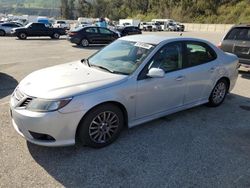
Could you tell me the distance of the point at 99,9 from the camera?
10838 cm

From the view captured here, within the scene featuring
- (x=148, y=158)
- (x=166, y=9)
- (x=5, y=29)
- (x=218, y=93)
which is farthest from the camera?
(x=166, y=9)

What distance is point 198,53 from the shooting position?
5504 mm

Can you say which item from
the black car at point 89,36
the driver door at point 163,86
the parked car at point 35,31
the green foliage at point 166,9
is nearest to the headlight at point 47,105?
the driver door at point 163,86

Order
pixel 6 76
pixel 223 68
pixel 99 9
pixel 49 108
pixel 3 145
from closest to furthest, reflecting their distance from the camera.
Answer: pixel 49 108
pixel 3 145
pixel 223 68
pixel 6 76
pixel 99 9

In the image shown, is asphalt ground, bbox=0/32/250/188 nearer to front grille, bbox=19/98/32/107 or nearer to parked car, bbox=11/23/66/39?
front grille, bbox=19/98/32/107

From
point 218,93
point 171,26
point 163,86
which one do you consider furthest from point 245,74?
point 171,26

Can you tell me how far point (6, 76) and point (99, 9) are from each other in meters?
105

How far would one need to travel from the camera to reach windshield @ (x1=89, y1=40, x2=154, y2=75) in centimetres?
452

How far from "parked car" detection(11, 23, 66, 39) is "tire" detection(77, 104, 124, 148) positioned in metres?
22.2

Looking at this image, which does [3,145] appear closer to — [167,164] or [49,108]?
[49,108]

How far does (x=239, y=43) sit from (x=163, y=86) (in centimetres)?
562

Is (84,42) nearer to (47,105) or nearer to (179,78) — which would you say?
(179,78)

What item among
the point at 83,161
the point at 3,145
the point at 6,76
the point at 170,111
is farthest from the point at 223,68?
the point at 6,76

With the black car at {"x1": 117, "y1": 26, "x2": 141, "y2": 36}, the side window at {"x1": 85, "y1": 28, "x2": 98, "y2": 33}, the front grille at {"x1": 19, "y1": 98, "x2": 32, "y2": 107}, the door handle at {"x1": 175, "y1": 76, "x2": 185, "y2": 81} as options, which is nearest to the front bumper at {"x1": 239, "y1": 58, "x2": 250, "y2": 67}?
the door handle at {"x1": 175, "y1": 76, "x2": 185, "y2": 81}
